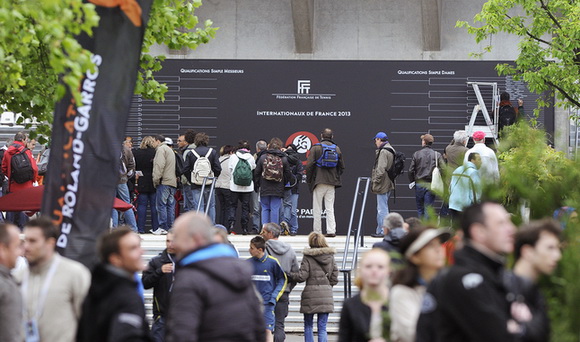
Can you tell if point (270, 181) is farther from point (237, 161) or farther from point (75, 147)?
point (75, 147)

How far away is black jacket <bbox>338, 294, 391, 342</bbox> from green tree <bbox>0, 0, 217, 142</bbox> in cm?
235

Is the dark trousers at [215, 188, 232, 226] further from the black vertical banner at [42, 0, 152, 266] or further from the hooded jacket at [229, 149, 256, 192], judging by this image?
the black vertical banner at [42, 0, 152, 266]

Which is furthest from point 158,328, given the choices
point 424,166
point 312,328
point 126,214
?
point 424,166

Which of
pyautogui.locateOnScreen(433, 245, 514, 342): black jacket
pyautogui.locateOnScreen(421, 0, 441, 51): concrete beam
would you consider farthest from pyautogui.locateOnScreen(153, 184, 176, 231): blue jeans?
pyautogui.locateOnScreen(433, 245, 514, 342): black jacket

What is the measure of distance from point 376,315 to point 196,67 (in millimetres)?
17753

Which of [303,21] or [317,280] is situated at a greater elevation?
[303,21]

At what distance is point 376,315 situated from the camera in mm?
6477

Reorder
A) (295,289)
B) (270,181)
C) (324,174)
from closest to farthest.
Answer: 1. (295,289)
2. (270,181)
3. (324,174)

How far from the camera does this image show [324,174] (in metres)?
19.0

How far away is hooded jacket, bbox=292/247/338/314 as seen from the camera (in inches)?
567

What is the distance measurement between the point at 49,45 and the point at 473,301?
14.3 feet

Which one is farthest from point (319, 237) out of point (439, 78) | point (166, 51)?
point (166, 51)

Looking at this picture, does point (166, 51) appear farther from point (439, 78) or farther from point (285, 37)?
point (439, 78)

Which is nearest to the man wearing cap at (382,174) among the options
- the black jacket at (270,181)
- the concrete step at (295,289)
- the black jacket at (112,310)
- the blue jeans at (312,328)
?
the concrete step at (295,289)
